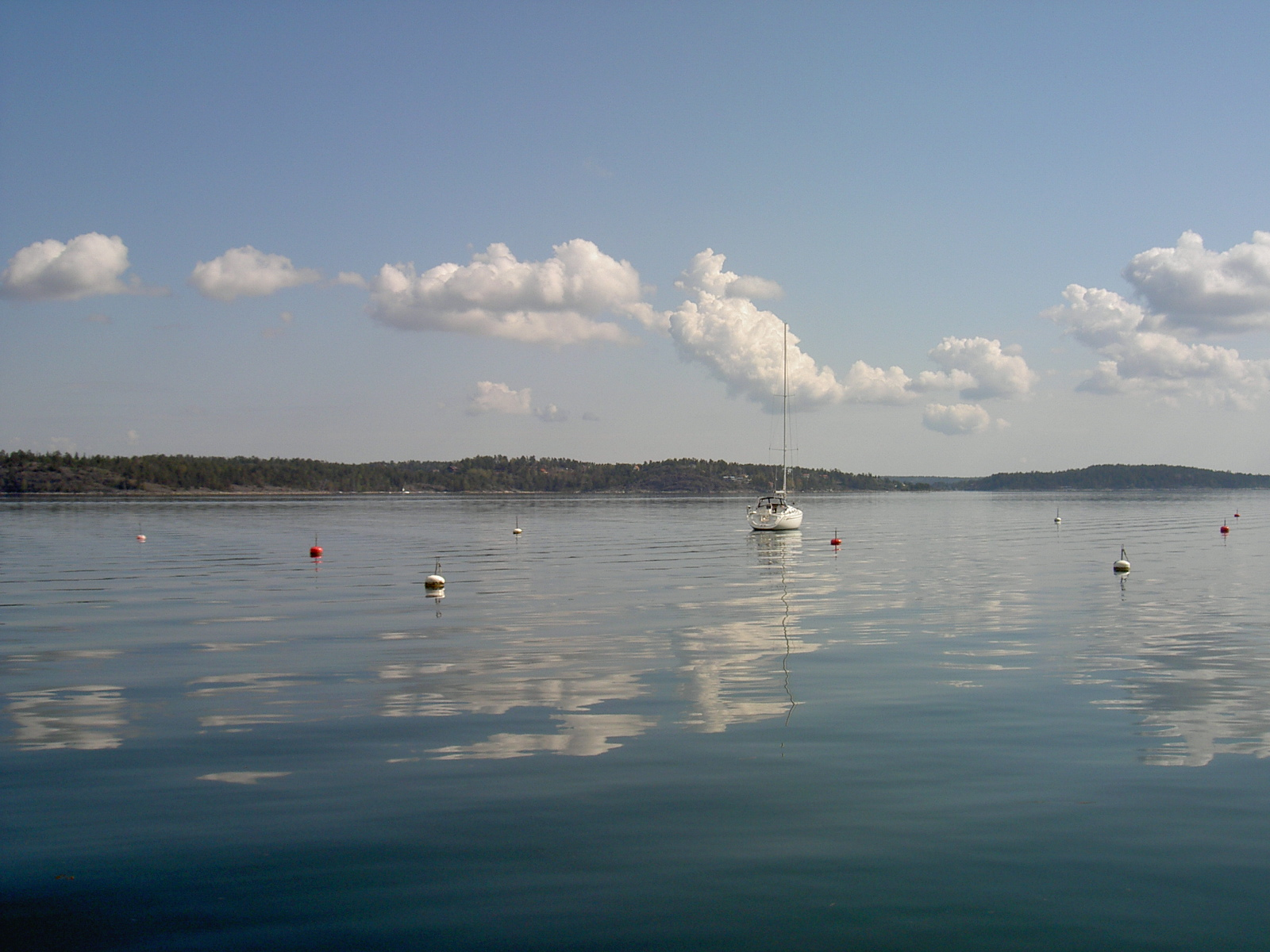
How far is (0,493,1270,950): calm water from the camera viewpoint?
962cm

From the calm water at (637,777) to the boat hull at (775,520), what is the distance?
54.2m

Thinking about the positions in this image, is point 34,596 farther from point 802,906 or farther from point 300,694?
point 802,906

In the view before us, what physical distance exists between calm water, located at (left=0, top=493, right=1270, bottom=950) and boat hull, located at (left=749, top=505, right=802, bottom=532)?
54154 mm

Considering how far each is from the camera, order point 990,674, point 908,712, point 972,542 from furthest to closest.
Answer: point 972,542 → point 990,674 → point 908,712

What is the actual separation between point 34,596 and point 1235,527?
105 meters

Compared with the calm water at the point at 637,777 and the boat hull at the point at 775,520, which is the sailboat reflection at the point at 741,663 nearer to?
the calm water at the point at 637,777

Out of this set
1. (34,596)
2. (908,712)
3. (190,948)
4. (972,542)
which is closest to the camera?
(190,948)

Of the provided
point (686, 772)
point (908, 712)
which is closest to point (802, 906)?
point (686, 772)

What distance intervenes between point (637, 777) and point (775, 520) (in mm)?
77353

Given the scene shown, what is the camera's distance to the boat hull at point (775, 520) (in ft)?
296

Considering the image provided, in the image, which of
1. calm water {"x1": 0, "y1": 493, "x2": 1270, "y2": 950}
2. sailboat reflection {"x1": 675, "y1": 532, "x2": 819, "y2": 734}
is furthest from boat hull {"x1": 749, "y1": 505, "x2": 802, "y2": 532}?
calm water {"x1": 0, "y1": 493, "x2": 1270, "y2": 950}

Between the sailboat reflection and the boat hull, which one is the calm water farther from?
the boat hull

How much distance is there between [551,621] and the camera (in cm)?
3272

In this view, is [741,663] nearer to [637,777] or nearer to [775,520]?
[637,777]
